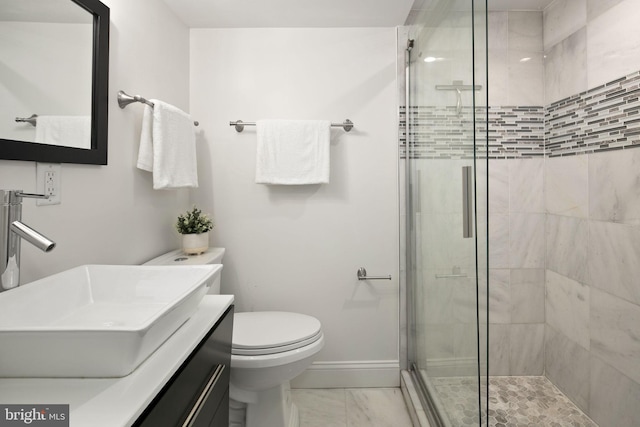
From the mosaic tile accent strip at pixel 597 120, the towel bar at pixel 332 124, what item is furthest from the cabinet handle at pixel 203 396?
the mosaic tile accent strip at pixel 597 120

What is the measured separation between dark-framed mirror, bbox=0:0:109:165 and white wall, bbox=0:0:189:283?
0.22 ft

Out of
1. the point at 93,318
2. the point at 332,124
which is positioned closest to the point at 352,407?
the point at 93,318

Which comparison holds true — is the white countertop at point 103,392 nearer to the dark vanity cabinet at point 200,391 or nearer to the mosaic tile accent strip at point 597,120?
the dark vanity cabinet at point 200,391

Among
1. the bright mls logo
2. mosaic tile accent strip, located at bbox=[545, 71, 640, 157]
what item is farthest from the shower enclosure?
the bright mls logo

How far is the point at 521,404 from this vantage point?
68.9 inches

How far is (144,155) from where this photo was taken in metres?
1.40

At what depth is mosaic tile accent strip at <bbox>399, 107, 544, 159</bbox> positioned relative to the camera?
1.12 meters

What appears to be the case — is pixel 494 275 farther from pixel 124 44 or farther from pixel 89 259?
pixel 124 44

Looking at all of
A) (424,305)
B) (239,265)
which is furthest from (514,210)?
(239,265)

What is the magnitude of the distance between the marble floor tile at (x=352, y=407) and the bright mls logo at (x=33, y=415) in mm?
1377

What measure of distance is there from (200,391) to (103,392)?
0.27m

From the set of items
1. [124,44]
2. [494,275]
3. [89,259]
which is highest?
[124,44]

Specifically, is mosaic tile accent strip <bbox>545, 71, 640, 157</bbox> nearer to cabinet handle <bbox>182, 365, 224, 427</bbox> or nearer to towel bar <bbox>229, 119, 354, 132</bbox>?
towel bar <bbox>229, 119, 354, 132</bbox>

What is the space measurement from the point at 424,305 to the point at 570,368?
0.88 meters
